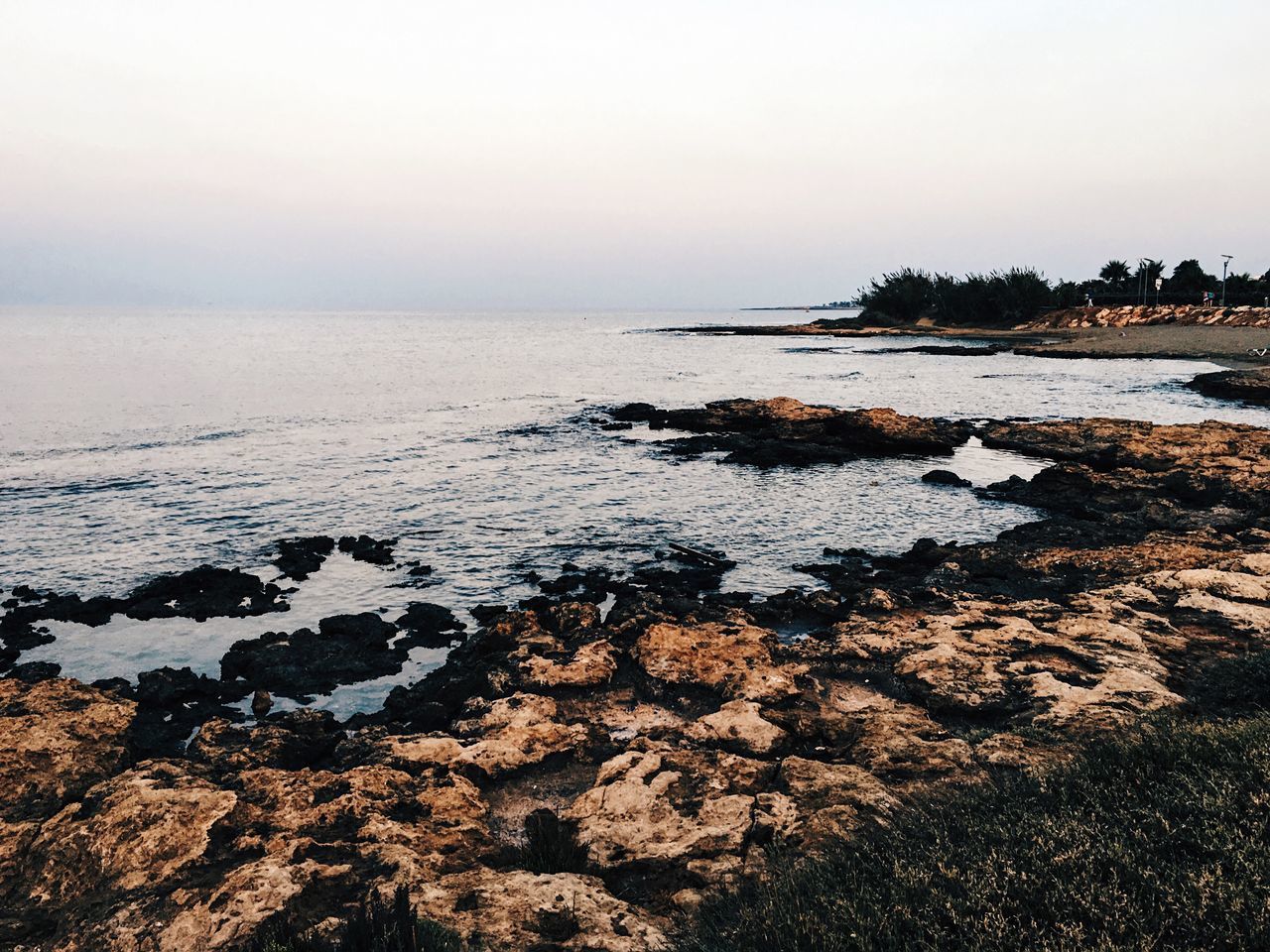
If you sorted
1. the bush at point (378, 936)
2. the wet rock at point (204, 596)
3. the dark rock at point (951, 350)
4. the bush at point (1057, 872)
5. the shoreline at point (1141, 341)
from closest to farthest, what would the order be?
the bush at point (1057, 872), the bush at point (378, 936), the wet rock at point (204, 596), the shoreline at point (1141, 341), the dark rock at point (951, 350)

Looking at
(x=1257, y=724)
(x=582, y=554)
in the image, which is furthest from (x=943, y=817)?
(x=582, y=554)

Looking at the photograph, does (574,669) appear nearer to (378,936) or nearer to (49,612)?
(378,936)

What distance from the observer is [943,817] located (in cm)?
560

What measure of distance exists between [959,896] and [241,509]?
20884mm

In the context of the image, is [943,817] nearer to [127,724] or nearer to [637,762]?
[637,762]

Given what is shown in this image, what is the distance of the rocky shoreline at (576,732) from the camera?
18.2 ft

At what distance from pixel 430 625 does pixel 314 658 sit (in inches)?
78.1

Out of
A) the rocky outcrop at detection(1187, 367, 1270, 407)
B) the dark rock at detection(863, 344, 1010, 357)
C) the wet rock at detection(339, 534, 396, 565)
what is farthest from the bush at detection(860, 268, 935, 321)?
the wet rock at detection(339, 534, 396, 565)

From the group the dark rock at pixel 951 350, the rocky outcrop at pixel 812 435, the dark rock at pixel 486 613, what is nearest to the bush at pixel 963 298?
the dark rock at pixel 951 350

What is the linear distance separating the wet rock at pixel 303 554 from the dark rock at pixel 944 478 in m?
17.2

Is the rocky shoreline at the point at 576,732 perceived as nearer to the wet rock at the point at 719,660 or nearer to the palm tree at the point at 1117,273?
the wet rock at the point at 719,660

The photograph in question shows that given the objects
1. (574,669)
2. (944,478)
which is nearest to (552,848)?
(574,669)

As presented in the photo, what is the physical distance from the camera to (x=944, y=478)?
2328 centimetres

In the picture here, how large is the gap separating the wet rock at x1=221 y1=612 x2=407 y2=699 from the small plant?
17.8 feet
